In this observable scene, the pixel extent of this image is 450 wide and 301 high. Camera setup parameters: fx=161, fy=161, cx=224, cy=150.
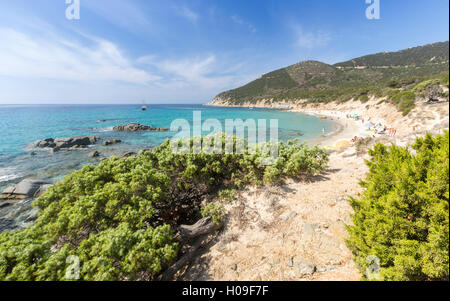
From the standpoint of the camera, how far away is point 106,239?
4.05 meters

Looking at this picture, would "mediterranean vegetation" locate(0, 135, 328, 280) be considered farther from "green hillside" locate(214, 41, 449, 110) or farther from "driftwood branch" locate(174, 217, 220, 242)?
"green hillside" locate(214, 41, 449, 110)

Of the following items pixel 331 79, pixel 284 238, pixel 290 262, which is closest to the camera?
pixel 290 262

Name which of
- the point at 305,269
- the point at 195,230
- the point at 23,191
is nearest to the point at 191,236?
the point at 195,230

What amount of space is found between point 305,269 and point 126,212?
18.6 feet

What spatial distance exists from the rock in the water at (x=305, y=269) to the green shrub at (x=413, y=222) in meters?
1.15

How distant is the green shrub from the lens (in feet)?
9.49

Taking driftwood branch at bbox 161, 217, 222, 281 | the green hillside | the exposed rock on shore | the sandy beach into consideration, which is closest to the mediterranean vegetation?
driftwood branch at bbox 161, 217, 222, 281

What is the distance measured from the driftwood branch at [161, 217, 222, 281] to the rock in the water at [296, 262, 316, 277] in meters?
3.21

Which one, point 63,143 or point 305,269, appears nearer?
point 305,269

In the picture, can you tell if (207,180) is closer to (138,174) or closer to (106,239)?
(138,174)

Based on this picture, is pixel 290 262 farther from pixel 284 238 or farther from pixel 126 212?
pixel 126 212

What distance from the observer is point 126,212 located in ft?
16.6
